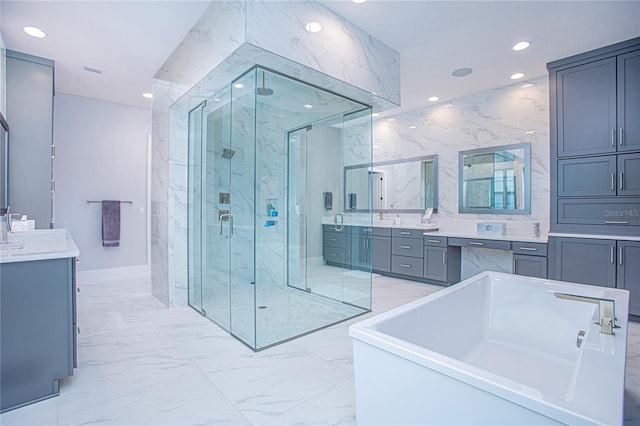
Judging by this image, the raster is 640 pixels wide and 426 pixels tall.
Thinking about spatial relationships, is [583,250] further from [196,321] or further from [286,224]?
[196,321]

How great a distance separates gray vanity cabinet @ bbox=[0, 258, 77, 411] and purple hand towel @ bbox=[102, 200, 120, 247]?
3.38 metres

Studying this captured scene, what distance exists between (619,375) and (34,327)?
2.91 meters

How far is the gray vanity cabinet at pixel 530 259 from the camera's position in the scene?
149 inches

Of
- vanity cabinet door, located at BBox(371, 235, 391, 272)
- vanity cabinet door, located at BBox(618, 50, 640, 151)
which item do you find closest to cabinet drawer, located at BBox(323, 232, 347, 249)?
vanity cabinet door, located at BBox(371, 235, 391, 272)

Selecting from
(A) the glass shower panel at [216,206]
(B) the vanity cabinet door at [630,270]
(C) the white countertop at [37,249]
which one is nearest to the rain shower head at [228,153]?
(A) the glass shower panel at [216,206]

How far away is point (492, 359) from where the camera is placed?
7.49 ft

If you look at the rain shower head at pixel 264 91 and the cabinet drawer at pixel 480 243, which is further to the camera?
the cabinet drawer at pixel 480 243

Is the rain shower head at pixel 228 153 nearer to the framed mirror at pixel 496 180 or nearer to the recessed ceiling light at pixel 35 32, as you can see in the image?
the recessed ceiling light at pixel 35 32

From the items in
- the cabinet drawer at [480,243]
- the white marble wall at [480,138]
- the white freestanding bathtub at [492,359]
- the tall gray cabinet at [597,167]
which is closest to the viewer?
the white freestanding bathtub at [492,359]

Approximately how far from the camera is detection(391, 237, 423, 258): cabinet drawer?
4.86 meters

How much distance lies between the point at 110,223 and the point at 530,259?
593 centimetres

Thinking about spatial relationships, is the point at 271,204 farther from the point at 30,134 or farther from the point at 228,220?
the point at 30,134

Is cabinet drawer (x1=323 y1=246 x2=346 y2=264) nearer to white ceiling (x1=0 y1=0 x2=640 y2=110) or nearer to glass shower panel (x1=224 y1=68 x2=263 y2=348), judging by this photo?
glass shower panel (x1=224 y1=68 x2=263 y2=348)

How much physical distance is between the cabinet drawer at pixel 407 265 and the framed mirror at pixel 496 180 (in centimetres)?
104
